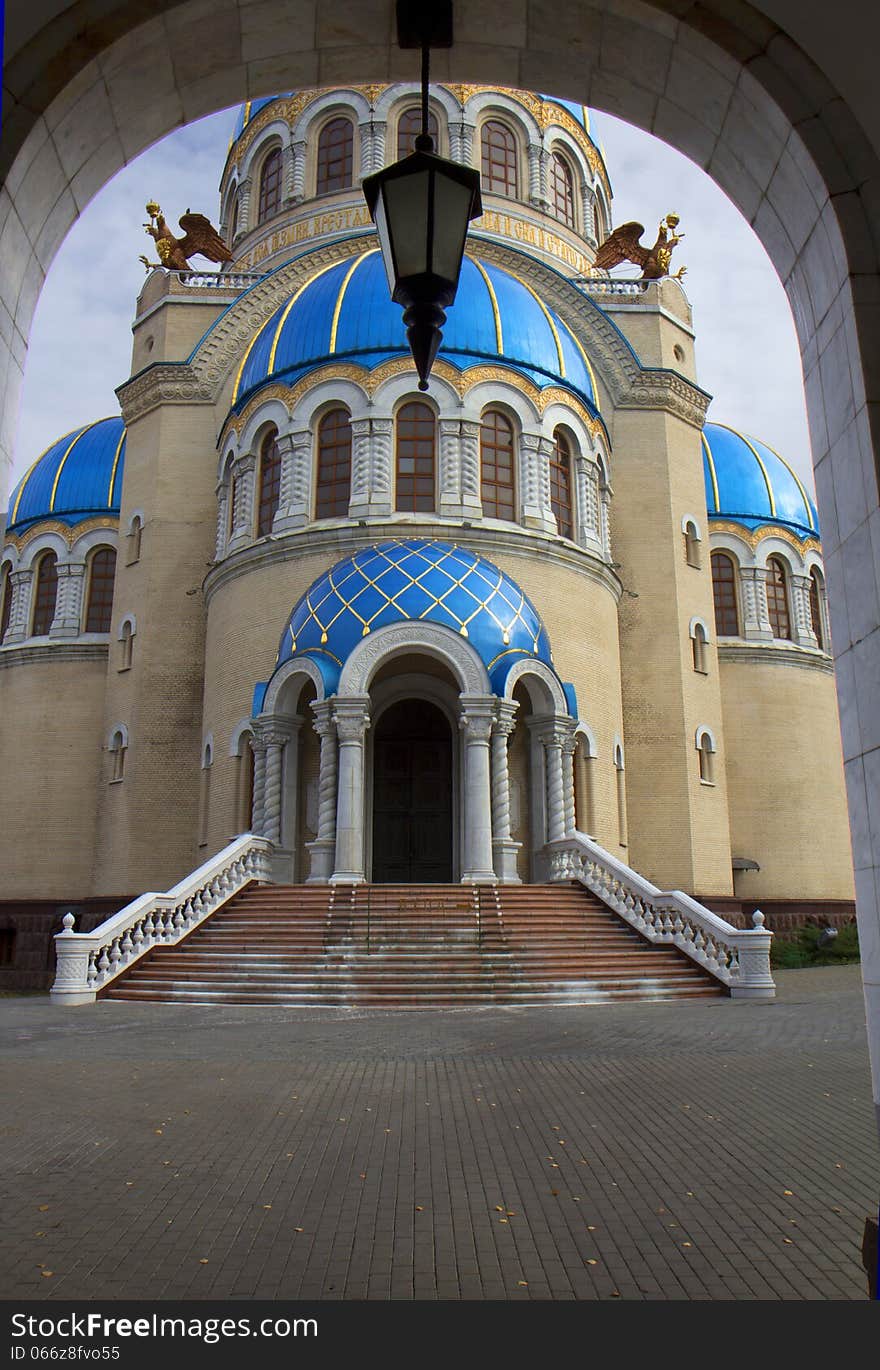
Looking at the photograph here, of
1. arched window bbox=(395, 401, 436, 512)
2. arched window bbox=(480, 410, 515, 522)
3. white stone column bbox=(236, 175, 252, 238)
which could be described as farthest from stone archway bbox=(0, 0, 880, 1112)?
white stone column bbox=(236, 175, 252, 238)

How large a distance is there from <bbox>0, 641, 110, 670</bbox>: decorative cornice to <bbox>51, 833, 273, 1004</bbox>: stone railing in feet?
34.4

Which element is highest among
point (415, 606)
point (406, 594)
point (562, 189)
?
point (562, 189)

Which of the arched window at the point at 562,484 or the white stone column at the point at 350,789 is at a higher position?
the arched window at the point at 562,484

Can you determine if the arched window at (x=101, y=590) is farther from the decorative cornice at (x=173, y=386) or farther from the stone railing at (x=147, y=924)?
the stone railing at (x=147, y=924)

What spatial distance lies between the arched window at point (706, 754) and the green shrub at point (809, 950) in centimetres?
386

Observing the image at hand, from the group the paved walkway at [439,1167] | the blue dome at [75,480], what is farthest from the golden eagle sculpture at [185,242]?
the paved walkway at [439,1167]

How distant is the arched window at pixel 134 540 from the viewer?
2539 cm

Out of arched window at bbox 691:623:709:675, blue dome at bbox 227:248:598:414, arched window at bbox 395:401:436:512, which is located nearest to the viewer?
arched window at bbox 395:401:436:512

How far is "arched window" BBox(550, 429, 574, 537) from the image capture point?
22281 mm

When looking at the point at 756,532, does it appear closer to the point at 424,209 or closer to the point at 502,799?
the point at 502,799

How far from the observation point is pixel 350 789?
17938 mm

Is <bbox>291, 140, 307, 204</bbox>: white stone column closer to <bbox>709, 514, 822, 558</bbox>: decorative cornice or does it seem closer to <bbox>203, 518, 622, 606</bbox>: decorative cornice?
<bbox>203, 518, 622, 606</bbox>: decorative cornice

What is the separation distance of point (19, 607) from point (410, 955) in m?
17.9

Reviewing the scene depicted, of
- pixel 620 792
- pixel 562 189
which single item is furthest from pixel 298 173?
pixel 620 792
